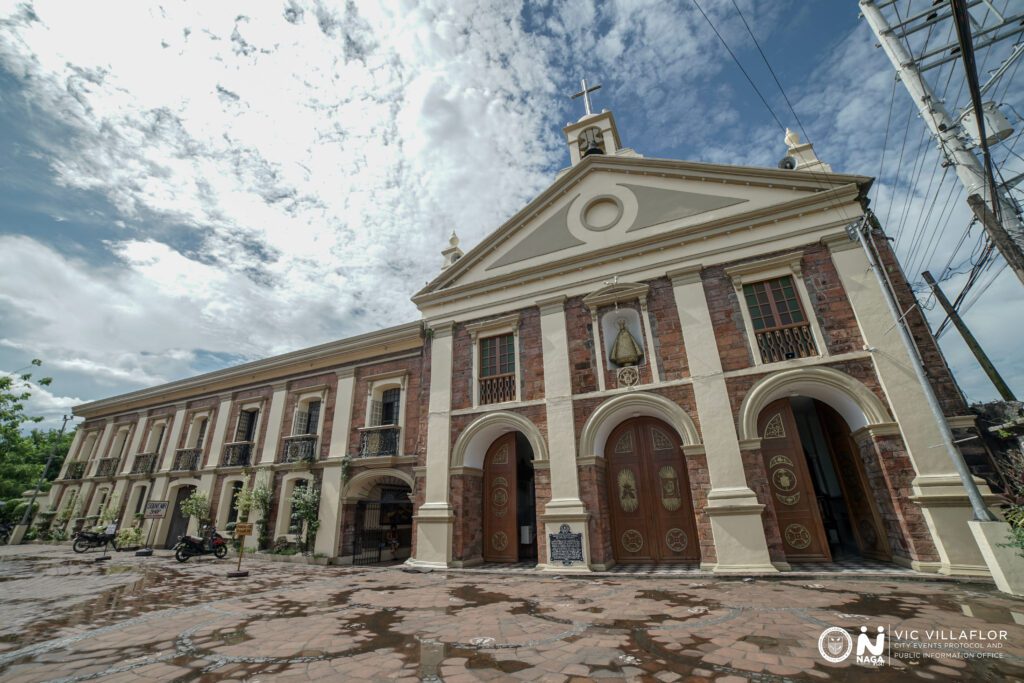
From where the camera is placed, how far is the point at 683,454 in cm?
1032

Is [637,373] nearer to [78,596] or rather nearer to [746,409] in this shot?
[746,409]

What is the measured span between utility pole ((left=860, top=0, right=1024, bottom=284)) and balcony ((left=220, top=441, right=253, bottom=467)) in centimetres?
2159

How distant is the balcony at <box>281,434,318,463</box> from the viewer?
15898 mm

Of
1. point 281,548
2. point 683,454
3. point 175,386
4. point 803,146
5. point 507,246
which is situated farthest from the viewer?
point 175,386

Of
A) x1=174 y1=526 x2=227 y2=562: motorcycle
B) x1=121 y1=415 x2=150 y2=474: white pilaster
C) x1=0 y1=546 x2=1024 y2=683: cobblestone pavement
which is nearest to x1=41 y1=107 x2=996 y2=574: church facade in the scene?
x1=0 y1=546 x2=1024 y2=683: cobblestone pavement

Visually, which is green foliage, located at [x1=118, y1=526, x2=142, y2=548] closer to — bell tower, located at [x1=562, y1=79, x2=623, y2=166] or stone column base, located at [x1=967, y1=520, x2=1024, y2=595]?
bell tower, located at [x1=562, y1=79, x2=623, y2=166]

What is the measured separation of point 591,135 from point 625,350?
28.2ft

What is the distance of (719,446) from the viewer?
9.45m

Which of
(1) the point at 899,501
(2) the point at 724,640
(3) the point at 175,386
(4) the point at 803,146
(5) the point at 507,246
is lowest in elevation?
(2) the point at 724,640

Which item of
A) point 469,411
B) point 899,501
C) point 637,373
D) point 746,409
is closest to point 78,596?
point 469,411

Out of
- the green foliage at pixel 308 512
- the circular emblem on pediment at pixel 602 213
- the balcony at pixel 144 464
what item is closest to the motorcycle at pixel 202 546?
the green foliage at pixel 308 512

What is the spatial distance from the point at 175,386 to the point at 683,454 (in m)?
23.6

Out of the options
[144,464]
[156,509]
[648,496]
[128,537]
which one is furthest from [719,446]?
[144,464]

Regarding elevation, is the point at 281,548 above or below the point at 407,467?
below
